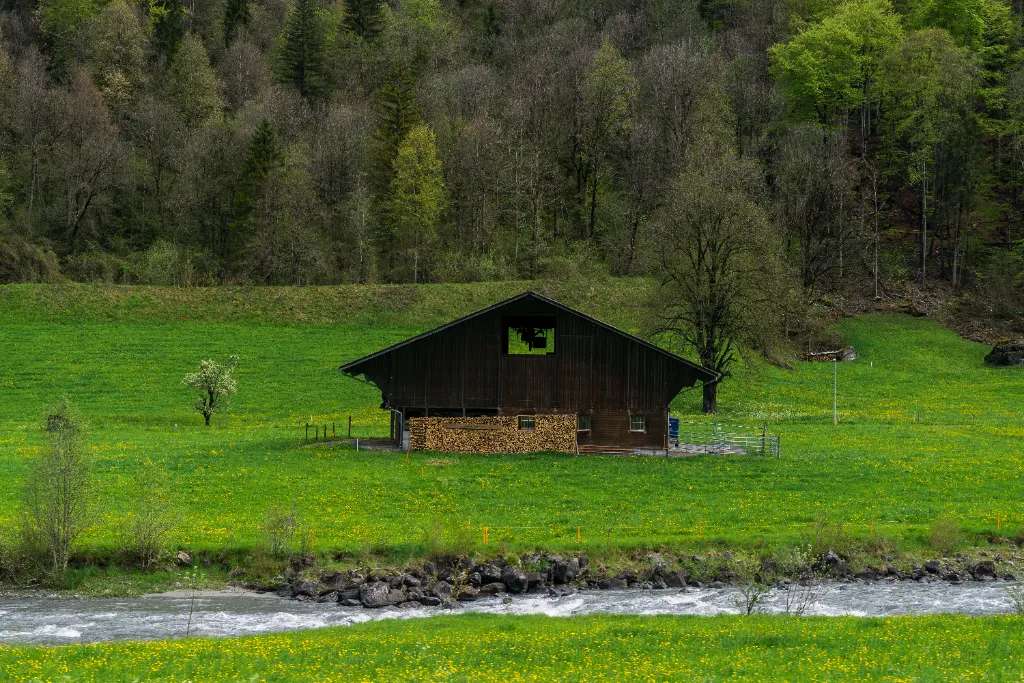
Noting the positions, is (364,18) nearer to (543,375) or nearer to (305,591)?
(543,375)

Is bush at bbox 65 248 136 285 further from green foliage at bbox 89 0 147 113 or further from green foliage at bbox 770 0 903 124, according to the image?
green foliage at bbox 770 0 903 124

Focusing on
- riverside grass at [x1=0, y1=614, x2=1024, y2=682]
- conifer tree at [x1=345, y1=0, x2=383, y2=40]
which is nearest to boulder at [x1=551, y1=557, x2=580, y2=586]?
riverside grass at [x1=0, y1=614, x2=1024, y2=682]

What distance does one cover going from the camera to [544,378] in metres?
58.1

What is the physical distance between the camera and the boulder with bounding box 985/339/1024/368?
3452 inches

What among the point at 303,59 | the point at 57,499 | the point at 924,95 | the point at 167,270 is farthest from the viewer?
the point at 303,59

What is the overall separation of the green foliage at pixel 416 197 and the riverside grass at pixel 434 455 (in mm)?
10163

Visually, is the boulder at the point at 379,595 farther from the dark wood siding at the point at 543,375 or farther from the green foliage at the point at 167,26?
the green foliage at the point at 167,26

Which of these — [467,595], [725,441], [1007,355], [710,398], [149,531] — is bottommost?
[467,595]

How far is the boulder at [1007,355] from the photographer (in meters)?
87.7

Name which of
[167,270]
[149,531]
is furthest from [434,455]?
[167,270]

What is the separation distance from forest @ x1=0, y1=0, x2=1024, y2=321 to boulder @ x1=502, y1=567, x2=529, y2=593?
191 feet

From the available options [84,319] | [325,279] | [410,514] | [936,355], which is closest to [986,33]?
[936,355]

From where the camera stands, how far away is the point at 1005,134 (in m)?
110

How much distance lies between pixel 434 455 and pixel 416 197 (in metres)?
53.2
